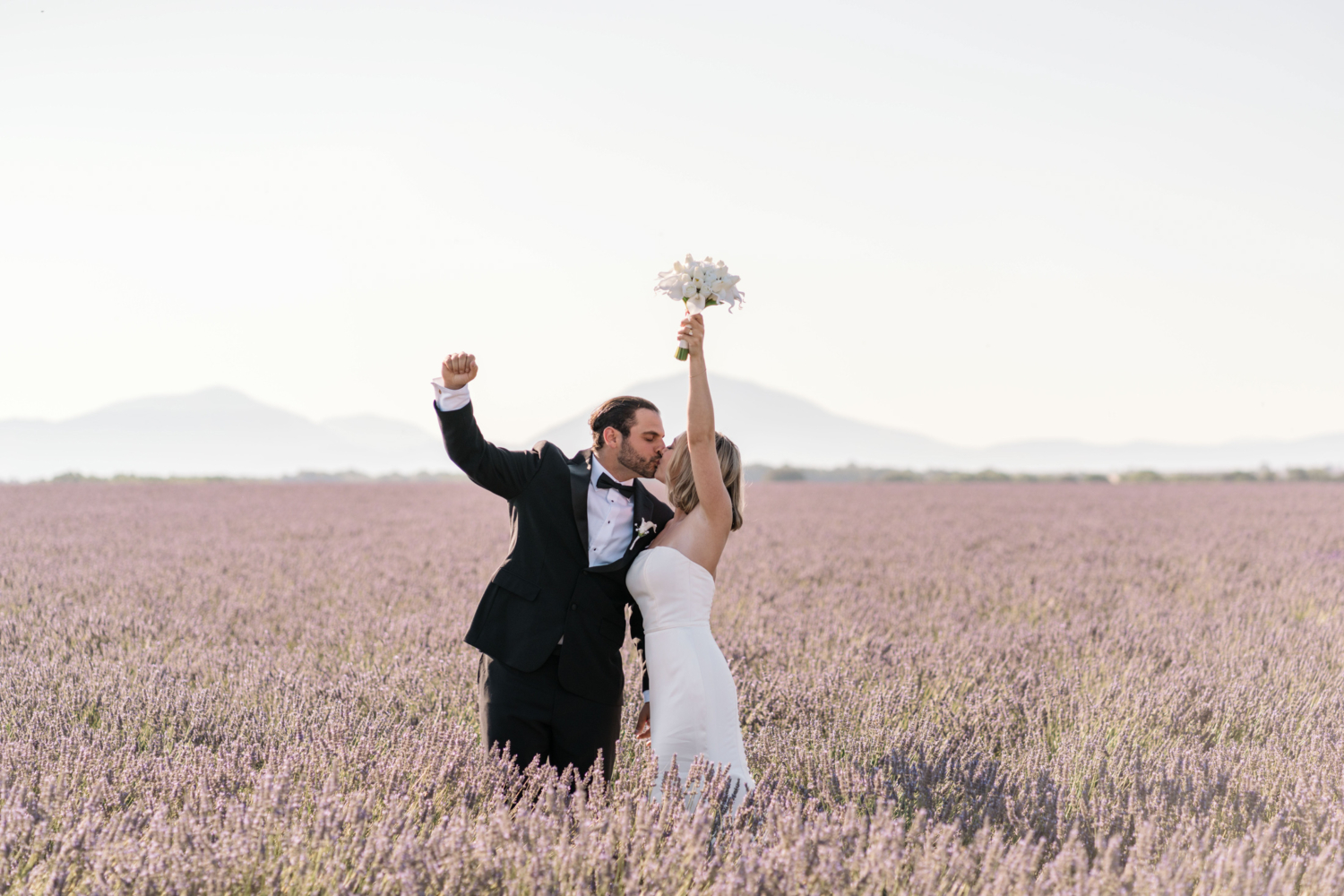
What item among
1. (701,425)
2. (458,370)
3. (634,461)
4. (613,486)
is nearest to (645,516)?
(613,486)

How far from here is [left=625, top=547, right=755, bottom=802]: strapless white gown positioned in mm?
2238

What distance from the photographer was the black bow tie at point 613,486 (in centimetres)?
237

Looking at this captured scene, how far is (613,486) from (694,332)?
49 centimetres

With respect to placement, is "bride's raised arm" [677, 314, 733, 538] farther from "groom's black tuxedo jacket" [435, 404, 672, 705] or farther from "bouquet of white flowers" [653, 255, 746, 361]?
"groom's black tuxedo jacket" [435, 404, 672, 705]

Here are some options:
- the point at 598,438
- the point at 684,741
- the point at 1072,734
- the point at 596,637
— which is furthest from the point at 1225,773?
the point at 598,438

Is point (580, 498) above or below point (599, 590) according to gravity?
above

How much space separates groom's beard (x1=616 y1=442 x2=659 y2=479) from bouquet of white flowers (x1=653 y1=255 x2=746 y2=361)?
0.88 ft

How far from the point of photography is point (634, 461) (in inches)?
90.3

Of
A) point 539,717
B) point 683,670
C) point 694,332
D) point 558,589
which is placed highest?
point 694,332

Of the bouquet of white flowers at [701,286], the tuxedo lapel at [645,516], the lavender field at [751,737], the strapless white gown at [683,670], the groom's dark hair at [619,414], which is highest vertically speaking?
the bouquet of white flowers at [701,286]

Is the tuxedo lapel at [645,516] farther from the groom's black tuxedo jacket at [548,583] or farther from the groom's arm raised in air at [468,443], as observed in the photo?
the groom's arm raised in air at [468,443]

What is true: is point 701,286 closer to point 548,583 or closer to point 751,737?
point 548,583

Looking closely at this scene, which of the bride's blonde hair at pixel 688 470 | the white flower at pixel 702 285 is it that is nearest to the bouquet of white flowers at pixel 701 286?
the white flower at pixel 702 285

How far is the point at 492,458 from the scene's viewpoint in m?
2.28
